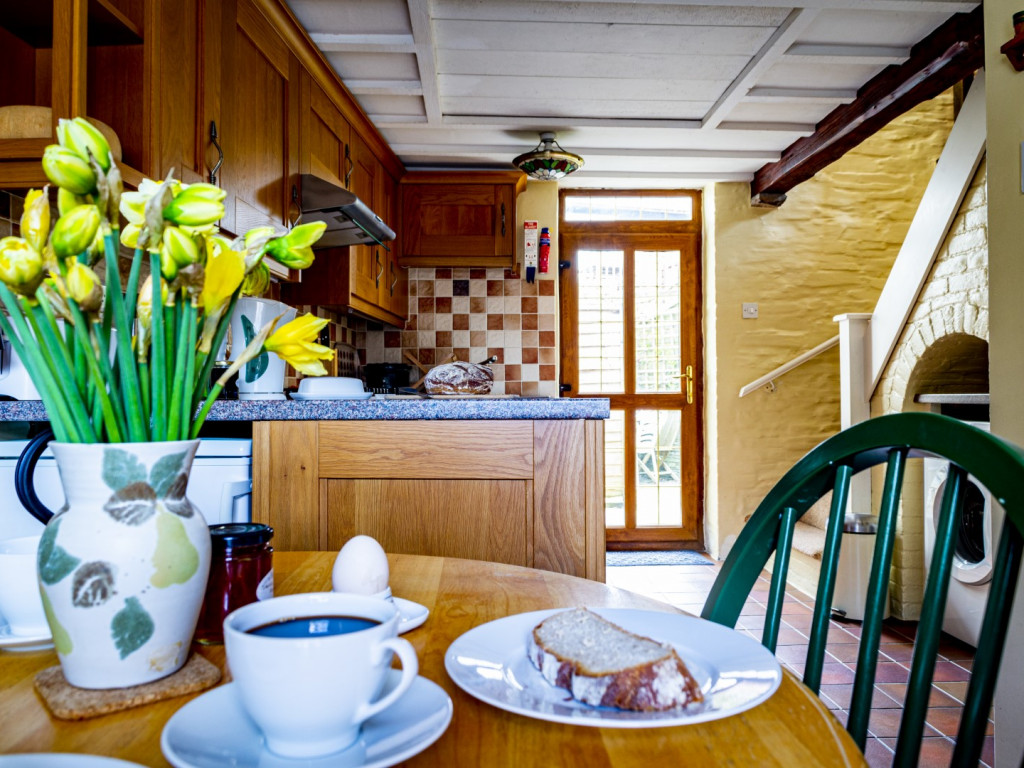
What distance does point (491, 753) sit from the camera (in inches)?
17.9

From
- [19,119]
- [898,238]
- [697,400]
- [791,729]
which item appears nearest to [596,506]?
[791,729]

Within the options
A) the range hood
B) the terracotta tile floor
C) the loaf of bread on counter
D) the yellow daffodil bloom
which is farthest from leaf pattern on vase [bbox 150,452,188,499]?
the loaf of bread on counter

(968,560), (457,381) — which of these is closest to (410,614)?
(457,381)

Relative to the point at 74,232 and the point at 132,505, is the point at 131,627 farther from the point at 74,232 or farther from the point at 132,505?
the point at 74,232

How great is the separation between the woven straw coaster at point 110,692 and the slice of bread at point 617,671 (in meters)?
0.26

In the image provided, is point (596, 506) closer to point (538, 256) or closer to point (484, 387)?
point (484, 387)

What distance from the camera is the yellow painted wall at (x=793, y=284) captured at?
15.1ft

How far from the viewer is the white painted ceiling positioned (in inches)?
104

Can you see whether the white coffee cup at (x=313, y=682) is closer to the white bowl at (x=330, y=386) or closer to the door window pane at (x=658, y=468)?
the white bowl at (x=330, y=386)

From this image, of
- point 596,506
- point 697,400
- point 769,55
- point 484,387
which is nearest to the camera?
point 596,506

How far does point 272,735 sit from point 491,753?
0.13 meters

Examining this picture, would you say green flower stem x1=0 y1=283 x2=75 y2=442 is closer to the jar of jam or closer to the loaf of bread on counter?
the jar of jam

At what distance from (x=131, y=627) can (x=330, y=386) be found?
1841 mm

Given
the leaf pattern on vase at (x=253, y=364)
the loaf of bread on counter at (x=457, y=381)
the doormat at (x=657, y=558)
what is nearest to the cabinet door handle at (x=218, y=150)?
the leaf pattern on vase at (x=253, y=364)
